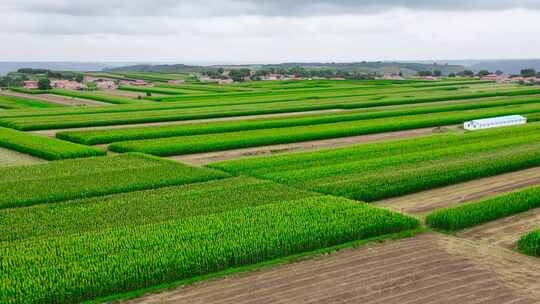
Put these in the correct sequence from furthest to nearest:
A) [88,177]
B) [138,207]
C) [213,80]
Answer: [213,80]
[88,177]
[138,207]

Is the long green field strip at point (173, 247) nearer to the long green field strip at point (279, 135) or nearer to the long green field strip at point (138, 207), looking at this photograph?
the long green field strip at point (138, 207)

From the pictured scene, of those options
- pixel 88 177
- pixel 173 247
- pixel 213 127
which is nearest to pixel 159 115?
pixel 213 127

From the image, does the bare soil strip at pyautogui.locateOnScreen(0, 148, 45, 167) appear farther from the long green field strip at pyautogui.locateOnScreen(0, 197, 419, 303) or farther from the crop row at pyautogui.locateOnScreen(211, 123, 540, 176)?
the long green field strip at pyautogui.locateOnScreen(0, 197, 419, 303)

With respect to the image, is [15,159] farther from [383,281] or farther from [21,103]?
[21,103]

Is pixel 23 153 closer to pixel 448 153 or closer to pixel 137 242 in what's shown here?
pixel 137 242

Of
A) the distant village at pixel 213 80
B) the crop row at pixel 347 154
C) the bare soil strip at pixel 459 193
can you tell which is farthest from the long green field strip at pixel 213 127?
the distant village at pixel 213 80

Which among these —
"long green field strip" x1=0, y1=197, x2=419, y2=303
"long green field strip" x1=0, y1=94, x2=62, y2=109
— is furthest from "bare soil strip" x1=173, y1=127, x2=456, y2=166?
"long green field strip" x1=0, y1=94, x2=62, y2=109
